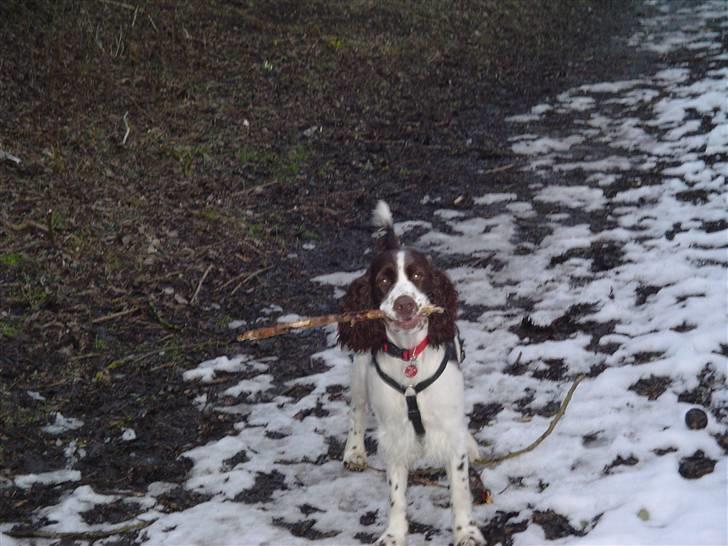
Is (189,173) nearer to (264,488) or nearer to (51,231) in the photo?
(51,231)

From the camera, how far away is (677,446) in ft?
12.6

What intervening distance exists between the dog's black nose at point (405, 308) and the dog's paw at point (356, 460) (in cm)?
108

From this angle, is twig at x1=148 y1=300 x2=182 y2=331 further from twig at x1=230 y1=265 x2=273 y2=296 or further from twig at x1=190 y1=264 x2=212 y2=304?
twig at x1=230 y1=265 x2=273 y2=296

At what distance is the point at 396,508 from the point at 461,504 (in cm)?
31

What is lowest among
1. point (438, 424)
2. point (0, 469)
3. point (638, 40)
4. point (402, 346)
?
point (0, 469)

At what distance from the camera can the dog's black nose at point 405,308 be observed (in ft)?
12.0

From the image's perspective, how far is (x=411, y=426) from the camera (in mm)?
3787

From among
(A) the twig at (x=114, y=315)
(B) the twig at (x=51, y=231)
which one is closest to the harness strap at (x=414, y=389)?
(A) the twig at (x=114, y=315)

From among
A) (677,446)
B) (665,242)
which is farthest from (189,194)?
(677,446)

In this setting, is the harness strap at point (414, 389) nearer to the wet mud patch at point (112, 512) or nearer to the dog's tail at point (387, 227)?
the dog's tail at point (387, 227)

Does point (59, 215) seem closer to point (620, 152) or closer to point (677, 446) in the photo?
point (677, 446)

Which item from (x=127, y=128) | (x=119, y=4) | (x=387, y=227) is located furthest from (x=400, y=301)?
(x=119, y=4)

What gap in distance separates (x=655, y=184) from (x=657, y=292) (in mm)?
2445

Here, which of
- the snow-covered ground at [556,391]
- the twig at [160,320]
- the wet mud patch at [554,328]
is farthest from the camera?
the twig at [160,320]
